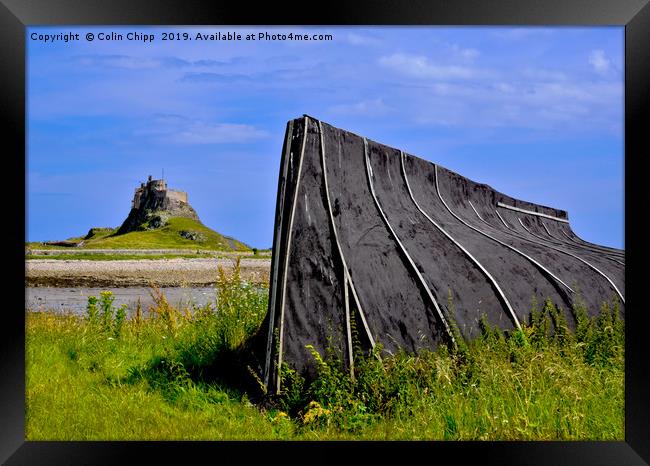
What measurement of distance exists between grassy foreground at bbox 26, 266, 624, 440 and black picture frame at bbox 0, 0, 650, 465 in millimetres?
295

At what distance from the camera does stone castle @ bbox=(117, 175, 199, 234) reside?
47.6 metres

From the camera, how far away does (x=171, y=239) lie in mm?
46406

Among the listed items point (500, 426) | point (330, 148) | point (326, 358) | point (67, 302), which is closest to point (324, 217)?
point (330, 148)

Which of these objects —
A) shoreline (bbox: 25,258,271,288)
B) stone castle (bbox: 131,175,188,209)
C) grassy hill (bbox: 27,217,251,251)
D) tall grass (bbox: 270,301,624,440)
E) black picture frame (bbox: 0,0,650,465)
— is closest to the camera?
black picture frame (bbox: 0,0,650,465)

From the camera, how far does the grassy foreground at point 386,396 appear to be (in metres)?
4.51

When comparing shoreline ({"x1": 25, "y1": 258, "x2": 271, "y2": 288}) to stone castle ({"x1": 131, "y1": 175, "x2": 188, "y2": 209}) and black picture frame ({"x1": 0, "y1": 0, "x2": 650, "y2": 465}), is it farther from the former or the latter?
stone castle ({"x1": 131, "y1": 175, "x2": 188, "y2": 209})

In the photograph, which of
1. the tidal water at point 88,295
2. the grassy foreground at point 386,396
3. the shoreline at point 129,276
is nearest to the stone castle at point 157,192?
the shoreline at point 129,276

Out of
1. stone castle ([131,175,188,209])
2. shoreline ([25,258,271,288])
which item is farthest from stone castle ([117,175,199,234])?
shoreline ([25,258,271,288])

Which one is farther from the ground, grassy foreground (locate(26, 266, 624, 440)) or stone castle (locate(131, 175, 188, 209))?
stone castle (locate(131, 175, 188, 209))

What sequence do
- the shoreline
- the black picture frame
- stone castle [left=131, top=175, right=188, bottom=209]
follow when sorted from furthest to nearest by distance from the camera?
stone castle [left=131, top=175, right=188, bottom=209], the shoreline, the black picture frame

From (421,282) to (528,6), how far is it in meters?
2.25

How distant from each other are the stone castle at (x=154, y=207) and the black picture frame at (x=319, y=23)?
143ft

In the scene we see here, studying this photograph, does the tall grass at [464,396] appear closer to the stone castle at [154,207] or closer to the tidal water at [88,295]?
the tidal water at [88,295]

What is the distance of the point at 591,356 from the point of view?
5.42 metres
